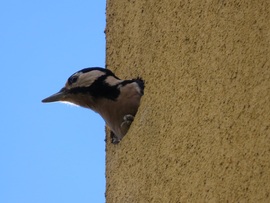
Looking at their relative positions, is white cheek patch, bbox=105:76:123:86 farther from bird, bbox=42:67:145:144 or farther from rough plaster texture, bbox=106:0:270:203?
rough plaster texture, bbox=106:0:270:203

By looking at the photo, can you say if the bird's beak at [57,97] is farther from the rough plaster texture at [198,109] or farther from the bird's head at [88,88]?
the rough plaster texture at [198,109]

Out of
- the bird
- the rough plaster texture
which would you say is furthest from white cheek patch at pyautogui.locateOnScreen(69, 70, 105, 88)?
the rough plaster texture

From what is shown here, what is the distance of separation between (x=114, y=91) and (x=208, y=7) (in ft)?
2.92

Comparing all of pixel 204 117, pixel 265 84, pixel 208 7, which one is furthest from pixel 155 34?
pixel 265 84

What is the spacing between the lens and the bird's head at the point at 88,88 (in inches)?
129

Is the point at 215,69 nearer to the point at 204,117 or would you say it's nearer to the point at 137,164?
the point at 204,117

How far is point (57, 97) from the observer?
3428 mm

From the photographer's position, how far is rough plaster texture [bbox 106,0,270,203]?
2.09m

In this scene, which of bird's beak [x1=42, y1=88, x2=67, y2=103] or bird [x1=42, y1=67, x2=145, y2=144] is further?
bird's beak [x1=42, y1=88, x2=67, y2=103]

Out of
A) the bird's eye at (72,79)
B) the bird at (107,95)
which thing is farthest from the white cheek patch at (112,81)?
the bird's eye at (72,79)

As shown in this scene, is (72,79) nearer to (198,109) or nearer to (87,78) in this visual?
(87,78)

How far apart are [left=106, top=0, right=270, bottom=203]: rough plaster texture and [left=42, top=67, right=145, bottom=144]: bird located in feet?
0.31

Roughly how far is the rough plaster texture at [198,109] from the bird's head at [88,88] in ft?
0.90

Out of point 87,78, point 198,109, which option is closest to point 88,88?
point 87,78
